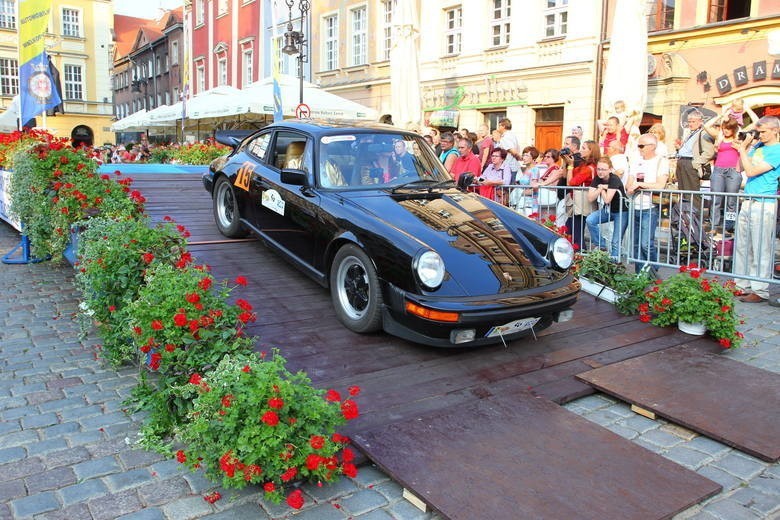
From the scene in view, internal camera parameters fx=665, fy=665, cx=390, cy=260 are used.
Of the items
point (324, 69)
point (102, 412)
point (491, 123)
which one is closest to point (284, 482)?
point (102, 412)

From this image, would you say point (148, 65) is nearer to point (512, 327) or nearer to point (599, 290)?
point (599, 290)

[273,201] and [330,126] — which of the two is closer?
[330,126]

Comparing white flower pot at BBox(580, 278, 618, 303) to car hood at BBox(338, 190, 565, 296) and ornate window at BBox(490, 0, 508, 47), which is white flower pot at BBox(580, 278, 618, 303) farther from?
ornate window at BBox(490, 0, 508, 47)

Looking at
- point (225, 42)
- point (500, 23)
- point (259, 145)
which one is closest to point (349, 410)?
point (259, 145)

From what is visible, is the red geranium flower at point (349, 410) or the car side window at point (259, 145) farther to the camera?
the car side window at point (259, 145)

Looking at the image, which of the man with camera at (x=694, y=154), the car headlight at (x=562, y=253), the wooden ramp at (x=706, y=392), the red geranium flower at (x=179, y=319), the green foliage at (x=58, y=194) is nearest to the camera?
the wooden ramp at (x=706, y=392)

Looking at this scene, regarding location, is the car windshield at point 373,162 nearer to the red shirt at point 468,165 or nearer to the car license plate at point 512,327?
the car license plate at point 512,327

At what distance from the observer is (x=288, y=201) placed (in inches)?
239

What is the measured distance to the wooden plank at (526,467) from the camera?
122 inches

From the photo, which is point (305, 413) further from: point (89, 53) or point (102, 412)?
point (89, 53)

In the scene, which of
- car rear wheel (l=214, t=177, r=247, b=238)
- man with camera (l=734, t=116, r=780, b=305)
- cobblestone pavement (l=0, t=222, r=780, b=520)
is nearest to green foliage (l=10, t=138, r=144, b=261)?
car rear wheel (l=214, t=177, r=247, b=238)

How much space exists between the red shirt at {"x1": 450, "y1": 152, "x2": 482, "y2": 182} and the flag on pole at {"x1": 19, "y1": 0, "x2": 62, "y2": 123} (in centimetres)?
890

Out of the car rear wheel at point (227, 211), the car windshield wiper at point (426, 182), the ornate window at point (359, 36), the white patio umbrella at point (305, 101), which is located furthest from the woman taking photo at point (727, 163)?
the ornate window at point (359, 36)

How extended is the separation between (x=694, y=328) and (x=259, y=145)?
15.0ft
